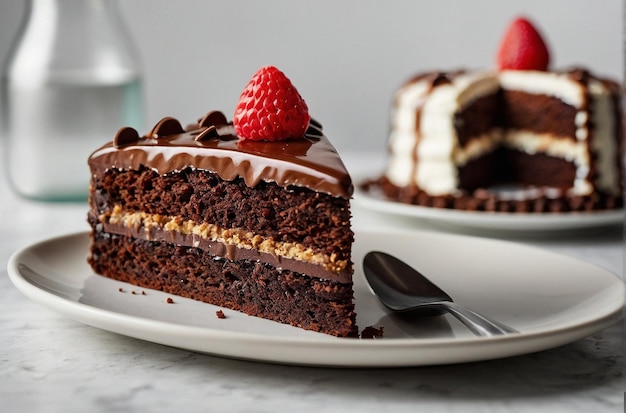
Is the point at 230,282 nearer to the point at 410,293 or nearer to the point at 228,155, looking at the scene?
the point at 228,155

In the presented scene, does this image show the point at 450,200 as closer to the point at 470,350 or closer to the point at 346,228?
the point at 346,228

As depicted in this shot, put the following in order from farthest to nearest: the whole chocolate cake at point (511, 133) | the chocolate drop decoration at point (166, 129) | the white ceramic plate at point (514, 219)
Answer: the whole chocolate cake at point (511, 133)
the white ceramic plate at point (514, 219)
the chocolate drop decoration at point (166, 129)

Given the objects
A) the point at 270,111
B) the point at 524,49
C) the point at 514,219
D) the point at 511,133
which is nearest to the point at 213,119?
the point at 270,111

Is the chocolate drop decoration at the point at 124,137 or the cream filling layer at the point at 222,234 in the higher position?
the chocolate drop decoration at the point at 124,137

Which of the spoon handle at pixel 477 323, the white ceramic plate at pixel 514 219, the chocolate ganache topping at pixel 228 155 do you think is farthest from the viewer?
the white ceramic plate at pixel 514 219

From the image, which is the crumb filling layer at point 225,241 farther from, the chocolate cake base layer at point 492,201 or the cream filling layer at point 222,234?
the chocolate cake base layer at point 492,201

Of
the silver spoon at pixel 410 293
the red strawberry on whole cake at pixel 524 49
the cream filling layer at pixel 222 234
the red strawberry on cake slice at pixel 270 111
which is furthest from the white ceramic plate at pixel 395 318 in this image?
the red strawberry on whole cake at pixel 524 49

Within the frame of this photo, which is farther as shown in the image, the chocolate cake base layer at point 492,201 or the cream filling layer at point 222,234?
the chocolate cake base layer at point 492,201
